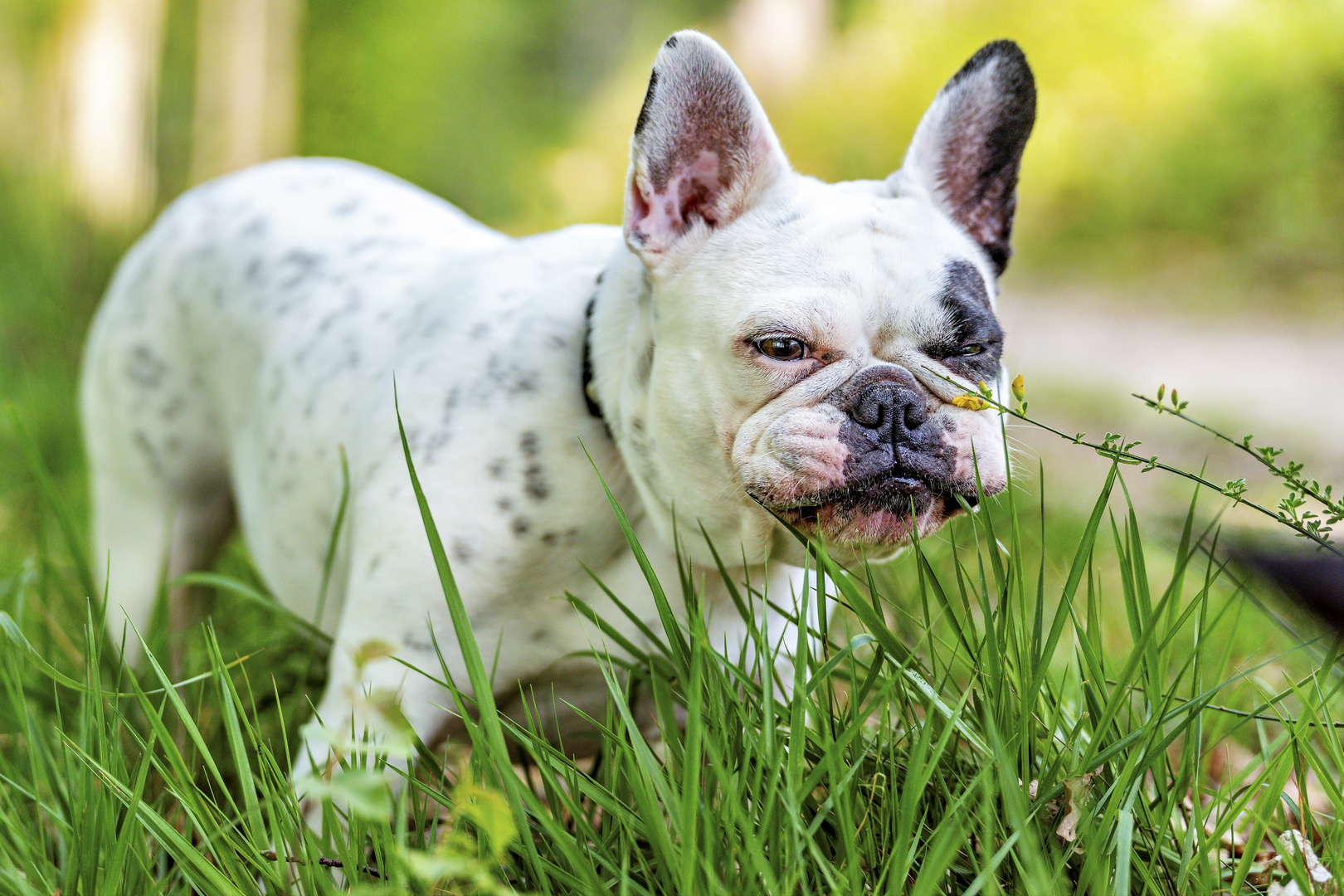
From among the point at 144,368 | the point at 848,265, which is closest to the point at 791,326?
the point at 848,265

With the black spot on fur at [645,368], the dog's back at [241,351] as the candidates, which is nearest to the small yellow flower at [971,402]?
the black spot on fur at [645,368]

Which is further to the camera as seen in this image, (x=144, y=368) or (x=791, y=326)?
(x=144, y=368)

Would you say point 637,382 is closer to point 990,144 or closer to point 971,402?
point 971,402

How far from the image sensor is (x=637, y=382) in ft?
6.41

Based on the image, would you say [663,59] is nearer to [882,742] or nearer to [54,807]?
[882,742]

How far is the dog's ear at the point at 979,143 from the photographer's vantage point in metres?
2.10

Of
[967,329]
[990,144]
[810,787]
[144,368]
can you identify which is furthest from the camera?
[144,368]

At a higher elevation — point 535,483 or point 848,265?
point 848,265

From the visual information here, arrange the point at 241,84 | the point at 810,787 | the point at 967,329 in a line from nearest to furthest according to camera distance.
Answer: the point at 810,787
the point at 967,329
the point at 241,84

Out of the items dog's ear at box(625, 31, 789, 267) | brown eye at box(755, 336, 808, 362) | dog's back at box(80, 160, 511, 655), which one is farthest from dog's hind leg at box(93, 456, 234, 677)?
brown eye at box(755, 336, 808, 362)

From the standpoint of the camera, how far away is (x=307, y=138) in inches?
462

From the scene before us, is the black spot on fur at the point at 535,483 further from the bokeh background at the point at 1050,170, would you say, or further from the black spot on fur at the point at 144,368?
the bokeh background at the point at 1050,170

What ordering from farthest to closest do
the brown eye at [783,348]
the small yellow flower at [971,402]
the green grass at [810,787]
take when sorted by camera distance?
the brown eye at [783,348]
the small yellow flower at [971,402]
the green grass at [810,787]

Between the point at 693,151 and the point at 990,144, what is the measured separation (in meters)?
0.60
